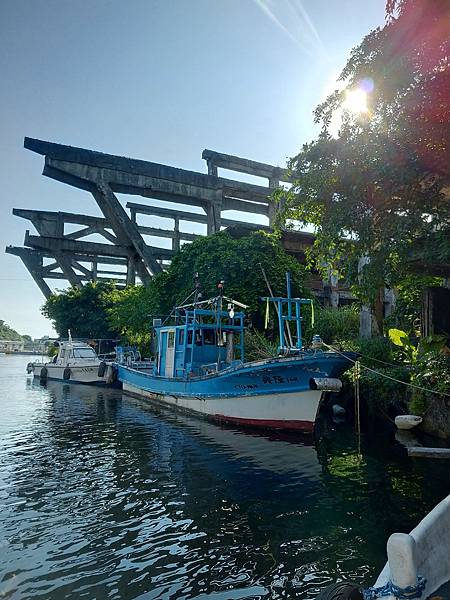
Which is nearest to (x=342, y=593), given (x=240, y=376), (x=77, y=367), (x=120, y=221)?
(x=240, y=376)

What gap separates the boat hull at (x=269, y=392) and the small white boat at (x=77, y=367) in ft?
49.1

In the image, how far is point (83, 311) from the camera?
3672 cm

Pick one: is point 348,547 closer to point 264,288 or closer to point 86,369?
point 264,288

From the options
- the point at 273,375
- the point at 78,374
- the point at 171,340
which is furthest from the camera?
the point at 78,374

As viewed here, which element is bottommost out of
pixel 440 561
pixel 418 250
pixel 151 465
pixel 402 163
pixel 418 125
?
pixel 151 465

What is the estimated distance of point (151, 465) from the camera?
31.6 ft

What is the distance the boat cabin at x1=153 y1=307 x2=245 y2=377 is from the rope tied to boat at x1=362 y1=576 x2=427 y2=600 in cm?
1290

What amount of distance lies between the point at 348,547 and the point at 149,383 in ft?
50.3

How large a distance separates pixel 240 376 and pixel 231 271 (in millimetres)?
9065

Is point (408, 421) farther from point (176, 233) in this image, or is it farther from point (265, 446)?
point (176, 233)

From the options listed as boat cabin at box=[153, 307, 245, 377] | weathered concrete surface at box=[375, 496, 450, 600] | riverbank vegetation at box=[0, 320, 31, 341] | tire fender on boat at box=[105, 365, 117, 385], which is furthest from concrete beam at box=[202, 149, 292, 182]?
riverbank vegetation at box=[0, 320, 31, 341]

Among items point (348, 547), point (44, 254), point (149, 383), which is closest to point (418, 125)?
point (348, 547)

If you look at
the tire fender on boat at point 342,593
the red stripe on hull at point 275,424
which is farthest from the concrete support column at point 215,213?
the tire fender on boat at point 342,593

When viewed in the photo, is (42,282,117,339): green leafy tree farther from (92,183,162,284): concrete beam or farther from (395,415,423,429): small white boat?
(395,415,423,429): small white boat
